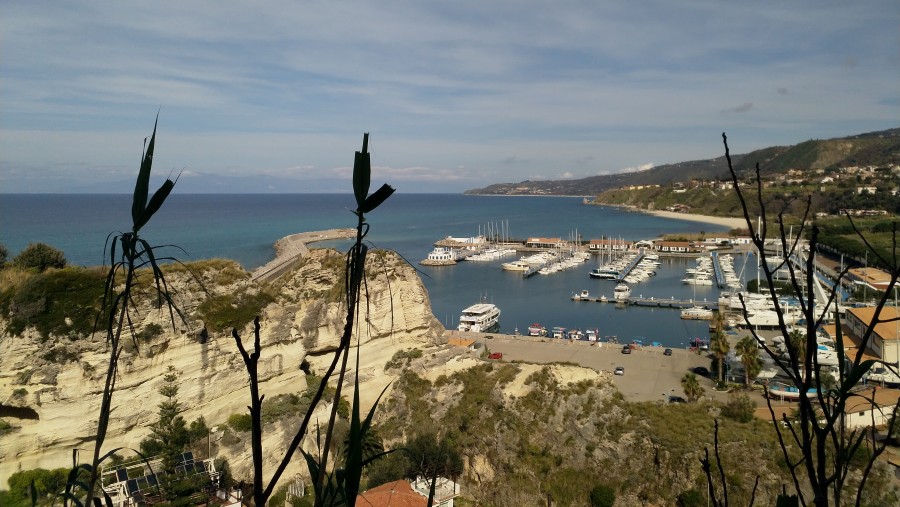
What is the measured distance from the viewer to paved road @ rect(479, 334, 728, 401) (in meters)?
19.3

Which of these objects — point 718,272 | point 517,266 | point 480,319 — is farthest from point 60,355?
point 718,272

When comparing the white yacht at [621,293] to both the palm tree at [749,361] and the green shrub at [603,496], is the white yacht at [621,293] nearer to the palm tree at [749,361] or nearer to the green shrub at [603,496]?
the palm tree at [749,361]

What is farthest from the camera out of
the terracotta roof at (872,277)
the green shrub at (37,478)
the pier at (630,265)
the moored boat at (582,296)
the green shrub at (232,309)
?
the pier at (630,265)

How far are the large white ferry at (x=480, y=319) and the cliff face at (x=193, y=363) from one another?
14.6 meters

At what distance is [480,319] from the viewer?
30.4 meters

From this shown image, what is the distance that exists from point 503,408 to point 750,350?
10209 millimetres

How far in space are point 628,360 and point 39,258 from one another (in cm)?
1982

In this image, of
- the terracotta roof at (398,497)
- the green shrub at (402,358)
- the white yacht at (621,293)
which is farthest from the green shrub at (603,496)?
the white yacht at (621,293)

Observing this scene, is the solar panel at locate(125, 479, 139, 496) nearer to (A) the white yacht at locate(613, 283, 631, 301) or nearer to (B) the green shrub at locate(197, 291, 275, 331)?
(B) the green shrub at locate(197, 291, 275, 331)

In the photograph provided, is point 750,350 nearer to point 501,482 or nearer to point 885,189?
point 501,482

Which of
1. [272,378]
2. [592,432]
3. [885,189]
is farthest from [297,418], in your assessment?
[885,189]

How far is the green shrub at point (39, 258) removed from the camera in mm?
12727

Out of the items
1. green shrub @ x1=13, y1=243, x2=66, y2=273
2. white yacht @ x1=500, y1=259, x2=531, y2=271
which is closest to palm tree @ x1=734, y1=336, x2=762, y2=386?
green shrub @ x1=13, y1=243, x2=66, y2=273

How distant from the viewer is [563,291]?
40781 millimetres
